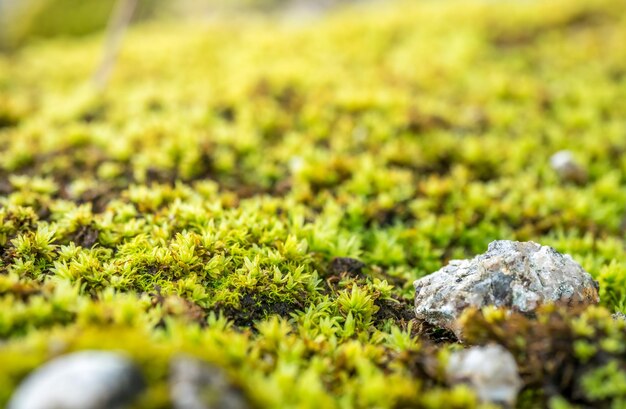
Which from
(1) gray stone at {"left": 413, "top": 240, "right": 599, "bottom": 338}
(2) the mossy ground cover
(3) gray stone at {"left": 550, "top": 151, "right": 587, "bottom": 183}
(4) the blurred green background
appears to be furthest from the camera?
(4) the blurred green background

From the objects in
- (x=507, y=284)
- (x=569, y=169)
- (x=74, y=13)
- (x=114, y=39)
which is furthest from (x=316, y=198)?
(x=74, y=13)

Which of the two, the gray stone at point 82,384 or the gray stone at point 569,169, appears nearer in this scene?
the gray stone at point 82,384

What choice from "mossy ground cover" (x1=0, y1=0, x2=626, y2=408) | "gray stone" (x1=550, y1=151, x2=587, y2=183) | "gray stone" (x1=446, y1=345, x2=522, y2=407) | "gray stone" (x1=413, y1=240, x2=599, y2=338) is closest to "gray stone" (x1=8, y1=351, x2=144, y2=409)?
"mossy ground cover" (x1=0, y1=0, x2=626, y2=408)

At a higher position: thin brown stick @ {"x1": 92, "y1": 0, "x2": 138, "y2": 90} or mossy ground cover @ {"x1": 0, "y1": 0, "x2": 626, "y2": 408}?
thin brown stick @ {"x1": 92, "y1": 0, "x2": 138, "y2": 90}

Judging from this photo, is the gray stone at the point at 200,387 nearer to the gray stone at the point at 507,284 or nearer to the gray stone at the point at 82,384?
the gray stone at the point at 82,384

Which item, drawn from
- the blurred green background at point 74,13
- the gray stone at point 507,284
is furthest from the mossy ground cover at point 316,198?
the blurred green background at point 74,13

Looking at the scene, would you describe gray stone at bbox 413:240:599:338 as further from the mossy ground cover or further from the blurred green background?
the blurred green background
